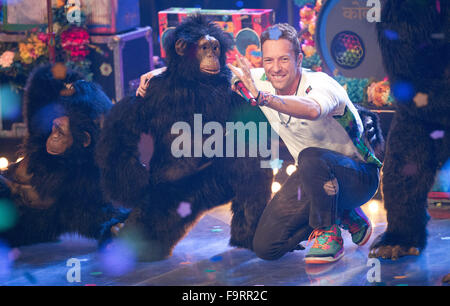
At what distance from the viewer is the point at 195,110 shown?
156 inches

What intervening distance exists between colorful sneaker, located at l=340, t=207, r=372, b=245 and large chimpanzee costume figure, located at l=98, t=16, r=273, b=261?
0.41m

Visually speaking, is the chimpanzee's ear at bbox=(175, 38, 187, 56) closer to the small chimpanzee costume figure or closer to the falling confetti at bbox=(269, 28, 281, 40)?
the falling confetti at bbox=(269, 28, 281, 40)

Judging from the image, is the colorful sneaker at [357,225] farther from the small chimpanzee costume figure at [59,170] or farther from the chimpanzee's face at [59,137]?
the chimpanzee's face at [59,137]

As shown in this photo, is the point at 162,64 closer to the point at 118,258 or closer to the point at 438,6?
the point at 118,258

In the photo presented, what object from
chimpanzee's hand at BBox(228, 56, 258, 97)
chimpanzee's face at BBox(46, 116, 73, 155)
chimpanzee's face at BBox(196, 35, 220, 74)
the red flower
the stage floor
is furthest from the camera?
the red flower

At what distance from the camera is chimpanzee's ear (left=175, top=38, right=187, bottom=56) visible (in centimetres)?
396

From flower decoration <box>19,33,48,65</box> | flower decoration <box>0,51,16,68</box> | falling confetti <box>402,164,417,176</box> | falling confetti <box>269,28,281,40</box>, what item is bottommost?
falling confetti <box>402,164,417,176</box>

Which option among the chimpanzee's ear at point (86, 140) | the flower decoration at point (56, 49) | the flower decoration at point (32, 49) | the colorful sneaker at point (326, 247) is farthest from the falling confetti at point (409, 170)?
the flower decoration at point (32, 49)

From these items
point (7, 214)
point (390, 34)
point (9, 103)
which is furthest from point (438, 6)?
point (9, 103)

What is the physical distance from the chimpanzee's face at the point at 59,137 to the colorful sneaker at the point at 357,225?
1.44 meters

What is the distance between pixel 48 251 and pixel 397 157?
1.81 metres

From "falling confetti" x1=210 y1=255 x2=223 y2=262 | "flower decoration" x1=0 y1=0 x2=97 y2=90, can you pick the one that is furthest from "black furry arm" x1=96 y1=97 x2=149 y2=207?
"flower decoration" x1=0 y1=0 x2=97 y2=90
